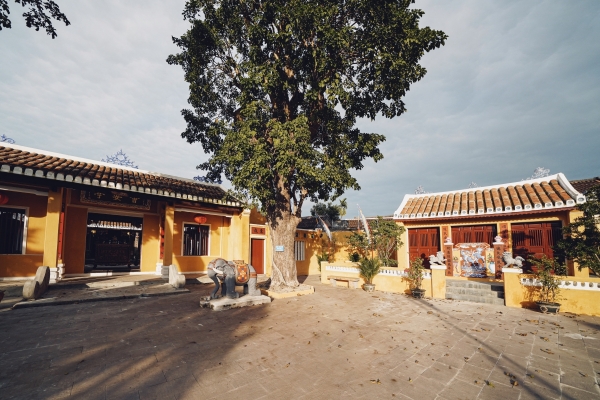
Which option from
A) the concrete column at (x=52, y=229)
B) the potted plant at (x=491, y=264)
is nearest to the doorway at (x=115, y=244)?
the concrete column at (x=52, y=229)

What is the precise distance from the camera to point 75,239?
11.2 m

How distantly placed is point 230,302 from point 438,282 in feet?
23.5

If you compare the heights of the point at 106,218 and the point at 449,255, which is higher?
the point at 106,218

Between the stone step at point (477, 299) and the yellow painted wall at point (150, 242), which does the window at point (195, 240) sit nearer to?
the yellow painted wall at point (150, 242)

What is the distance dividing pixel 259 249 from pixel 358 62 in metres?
10.5

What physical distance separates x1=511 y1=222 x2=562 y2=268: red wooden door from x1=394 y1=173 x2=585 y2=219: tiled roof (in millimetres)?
894

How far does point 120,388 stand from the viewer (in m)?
3.34

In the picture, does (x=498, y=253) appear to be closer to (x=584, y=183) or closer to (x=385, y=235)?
(x=385, y=235)

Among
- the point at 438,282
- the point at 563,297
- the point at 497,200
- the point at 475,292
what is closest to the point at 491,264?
the point at 497,200

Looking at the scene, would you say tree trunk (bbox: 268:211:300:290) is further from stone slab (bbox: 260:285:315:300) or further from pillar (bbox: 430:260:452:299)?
pillar (bbox: 430:260:452:299)

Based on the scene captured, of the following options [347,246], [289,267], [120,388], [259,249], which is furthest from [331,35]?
[347,246]

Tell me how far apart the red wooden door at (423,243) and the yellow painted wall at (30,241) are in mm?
Answer: 15739

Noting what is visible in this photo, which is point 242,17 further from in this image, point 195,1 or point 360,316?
point 360,316

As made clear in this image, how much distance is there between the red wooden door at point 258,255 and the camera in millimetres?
15250
